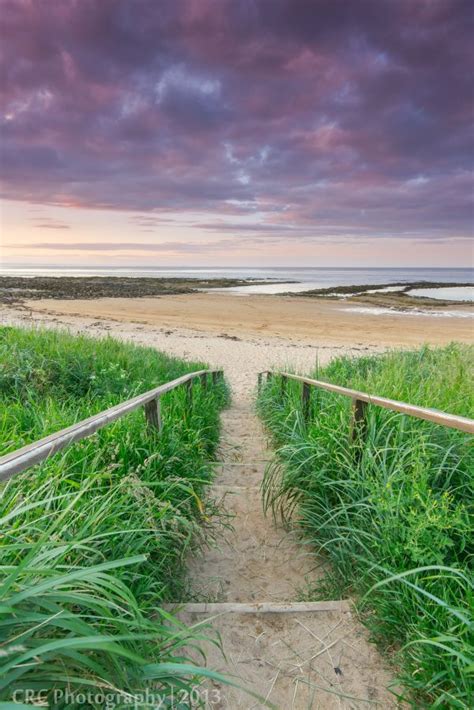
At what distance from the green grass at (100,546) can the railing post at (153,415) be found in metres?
0.10

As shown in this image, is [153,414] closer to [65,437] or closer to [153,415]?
[153,415]

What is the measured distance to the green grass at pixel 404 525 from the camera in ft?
5.09

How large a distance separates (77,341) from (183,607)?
5607 mm

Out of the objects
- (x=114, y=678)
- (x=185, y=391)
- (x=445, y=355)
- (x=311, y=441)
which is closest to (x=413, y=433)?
(x=311, y=441)

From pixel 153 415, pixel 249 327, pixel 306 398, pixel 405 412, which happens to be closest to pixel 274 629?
pixel 405 412

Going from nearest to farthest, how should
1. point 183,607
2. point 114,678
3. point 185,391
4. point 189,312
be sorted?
point 114,678, point 183,607, point 185,391, point 189,312

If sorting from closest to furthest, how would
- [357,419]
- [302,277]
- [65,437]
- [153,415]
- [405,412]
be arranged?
[65,437] → [405,412] → [357,419] → [153,415] → [302,277]

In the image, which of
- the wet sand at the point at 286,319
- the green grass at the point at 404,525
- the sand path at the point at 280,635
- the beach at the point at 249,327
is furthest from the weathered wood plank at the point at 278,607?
the wet sand at the point at 286,319

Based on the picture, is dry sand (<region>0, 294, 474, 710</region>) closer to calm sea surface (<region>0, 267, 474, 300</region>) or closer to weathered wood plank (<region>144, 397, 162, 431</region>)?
weathered wood plank (<region>144, 397, 162, 431</region>)

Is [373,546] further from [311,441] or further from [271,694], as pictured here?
[311,441]

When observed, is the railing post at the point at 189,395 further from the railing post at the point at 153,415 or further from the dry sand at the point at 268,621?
the railing post at the point at 153,415

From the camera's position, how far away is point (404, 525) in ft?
6.63

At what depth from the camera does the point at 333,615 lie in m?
2.00

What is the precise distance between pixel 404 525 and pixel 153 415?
1832mm
